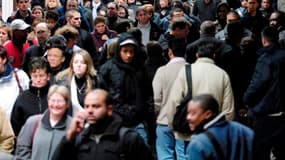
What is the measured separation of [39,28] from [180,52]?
9.49ft

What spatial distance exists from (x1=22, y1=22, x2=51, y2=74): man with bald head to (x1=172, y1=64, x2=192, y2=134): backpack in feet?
9.61

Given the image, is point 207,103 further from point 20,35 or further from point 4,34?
point 4,34

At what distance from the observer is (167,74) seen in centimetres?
1073

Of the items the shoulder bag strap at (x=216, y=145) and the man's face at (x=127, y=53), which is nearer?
the shoulder bag strap at (x=216, y=145)

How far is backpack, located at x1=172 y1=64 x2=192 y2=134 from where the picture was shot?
32.4 ft

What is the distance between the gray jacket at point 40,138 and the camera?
830cm

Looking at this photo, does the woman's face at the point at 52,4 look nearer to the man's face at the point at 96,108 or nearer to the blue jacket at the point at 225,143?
the man's face at the point at 96,108

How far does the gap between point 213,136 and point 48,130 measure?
1869 millimetres

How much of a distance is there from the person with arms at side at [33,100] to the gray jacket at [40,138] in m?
1.05

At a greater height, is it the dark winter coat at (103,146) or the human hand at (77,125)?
the human hand at (77,125)

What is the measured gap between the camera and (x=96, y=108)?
751cm

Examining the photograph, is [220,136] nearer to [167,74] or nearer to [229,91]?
Answer: [229,91]

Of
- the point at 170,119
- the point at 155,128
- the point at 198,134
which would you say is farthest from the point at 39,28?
the point at 198,134

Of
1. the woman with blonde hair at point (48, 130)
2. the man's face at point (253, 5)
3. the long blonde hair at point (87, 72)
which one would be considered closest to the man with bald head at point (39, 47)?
the long blonde hair at point (87, 72)
